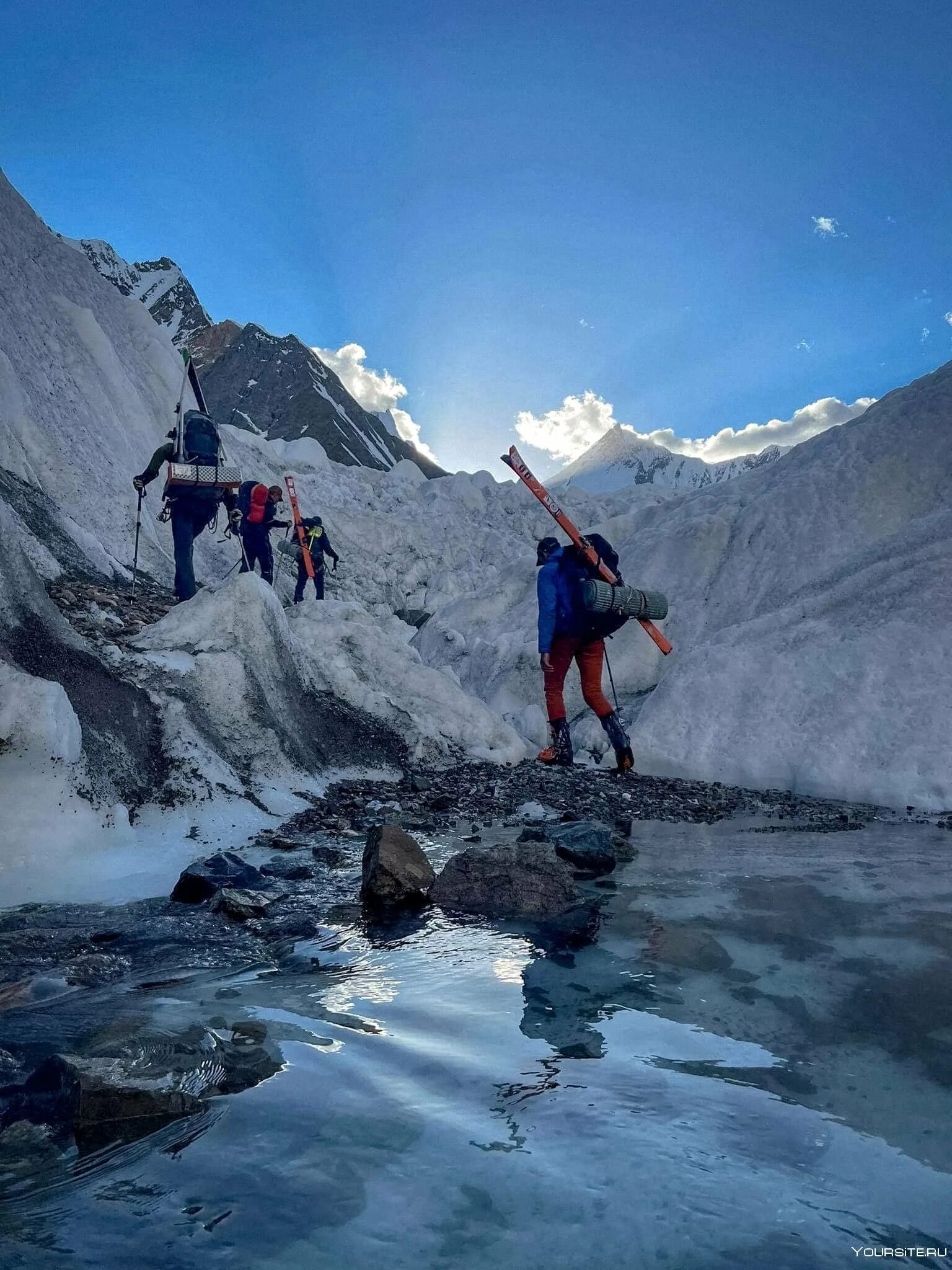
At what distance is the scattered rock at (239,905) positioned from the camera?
13.6 ft

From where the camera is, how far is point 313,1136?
195 cm

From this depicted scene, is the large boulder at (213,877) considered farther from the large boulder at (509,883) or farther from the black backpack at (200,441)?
the black backpack at (200,441)

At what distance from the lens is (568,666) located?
34.5 ft

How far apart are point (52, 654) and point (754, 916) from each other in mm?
5435

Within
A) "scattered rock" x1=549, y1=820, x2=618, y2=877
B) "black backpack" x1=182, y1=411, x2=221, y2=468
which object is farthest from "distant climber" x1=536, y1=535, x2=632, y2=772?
"black backpack" x1=182, y1=411, x2=221, y2=468

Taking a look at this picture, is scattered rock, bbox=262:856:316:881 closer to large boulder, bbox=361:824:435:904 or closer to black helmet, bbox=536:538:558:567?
large boulder, bbox=361:824:435:904

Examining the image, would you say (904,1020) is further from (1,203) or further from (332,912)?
(1,203)

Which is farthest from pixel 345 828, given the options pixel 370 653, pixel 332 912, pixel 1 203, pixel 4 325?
pixel 1 203

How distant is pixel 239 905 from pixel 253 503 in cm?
1021

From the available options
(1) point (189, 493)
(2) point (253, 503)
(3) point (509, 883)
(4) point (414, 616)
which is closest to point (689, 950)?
(3) point (509, 883)

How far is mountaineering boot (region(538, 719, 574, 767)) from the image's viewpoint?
419 inches

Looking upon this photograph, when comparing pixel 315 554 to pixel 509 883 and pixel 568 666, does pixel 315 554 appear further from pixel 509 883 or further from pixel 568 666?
pixel 509 883

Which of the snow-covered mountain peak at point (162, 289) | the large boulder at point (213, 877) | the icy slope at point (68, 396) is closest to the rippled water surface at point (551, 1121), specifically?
the large boulder at point (213, 877)

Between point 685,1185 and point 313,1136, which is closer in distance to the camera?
point 685,1185
